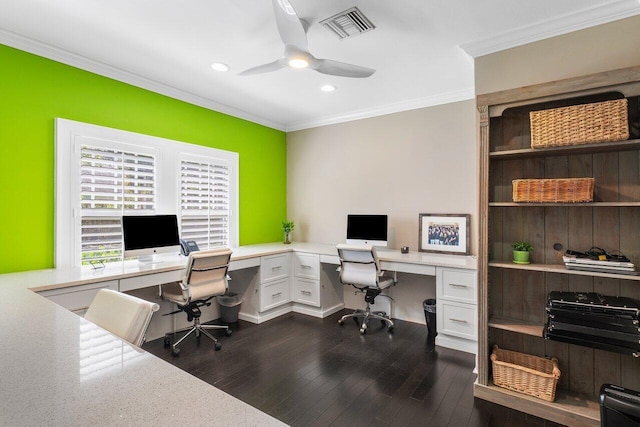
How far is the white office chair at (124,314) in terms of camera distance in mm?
1371

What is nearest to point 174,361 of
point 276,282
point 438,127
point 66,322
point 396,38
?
point 276,282

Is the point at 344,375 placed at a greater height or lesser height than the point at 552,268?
lesser

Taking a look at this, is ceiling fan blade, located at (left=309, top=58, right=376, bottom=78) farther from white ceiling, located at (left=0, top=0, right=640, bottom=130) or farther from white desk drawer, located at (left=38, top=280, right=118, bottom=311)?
white desk drawer, located at (left=38, top=280, right=118, bottom=311)

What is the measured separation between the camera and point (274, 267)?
157 inches

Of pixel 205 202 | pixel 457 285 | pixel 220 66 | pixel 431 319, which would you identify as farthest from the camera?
pixel 205 202

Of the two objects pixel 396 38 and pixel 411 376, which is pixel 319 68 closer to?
pixel 396 38

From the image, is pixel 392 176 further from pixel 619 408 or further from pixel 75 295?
pixel 75 295

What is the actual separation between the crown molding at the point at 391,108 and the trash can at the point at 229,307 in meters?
2.63

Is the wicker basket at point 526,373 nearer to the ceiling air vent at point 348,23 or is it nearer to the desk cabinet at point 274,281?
the desk cabinet at point 274,281

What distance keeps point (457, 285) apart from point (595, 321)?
4.04 ft

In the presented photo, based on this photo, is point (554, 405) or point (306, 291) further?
point (306, 291)

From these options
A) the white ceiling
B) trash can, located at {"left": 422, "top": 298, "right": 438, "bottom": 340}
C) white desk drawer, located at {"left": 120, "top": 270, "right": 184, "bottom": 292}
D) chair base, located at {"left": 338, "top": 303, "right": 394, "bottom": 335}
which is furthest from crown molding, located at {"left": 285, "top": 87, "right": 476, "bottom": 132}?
white desk drawer, located at {"left": 120, "top": 270, "right": 184, "bottom": 292}

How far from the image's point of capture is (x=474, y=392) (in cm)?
238

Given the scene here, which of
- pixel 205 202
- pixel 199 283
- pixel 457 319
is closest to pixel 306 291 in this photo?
pixel 199 283
